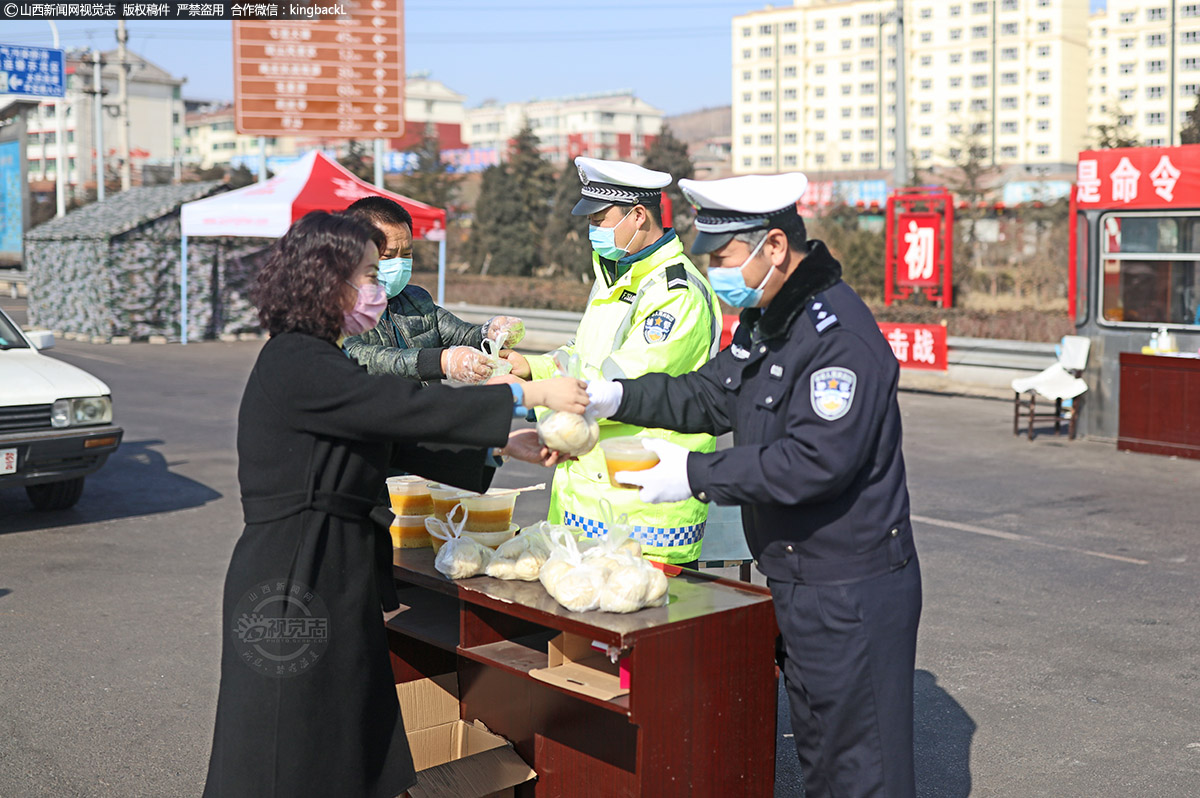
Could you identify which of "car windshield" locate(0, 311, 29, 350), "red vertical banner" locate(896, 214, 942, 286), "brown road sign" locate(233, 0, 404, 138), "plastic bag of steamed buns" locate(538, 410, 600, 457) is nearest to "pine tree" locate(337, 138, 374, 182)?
"brown road sign" locate(233, 0, 404, 138)

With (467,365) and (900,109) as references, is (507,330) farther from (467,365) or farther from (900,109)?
(900,109)

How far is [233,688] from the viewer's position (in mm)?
2912

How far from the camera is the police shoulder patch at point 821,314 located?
296 cm

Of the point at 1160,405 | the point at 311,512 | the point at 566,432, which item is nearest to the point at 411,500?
the point at 566,432

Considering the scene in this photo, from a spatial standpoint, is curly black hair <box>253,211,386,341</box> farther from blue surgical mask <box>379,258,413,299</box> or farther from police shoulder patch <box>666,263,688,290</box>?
blue surgical mask <box>379,258,413,299</box>

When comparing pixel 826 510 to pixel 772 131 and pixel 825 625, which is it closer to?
pixel 825 625

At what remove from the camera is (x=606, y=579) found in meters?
3.09

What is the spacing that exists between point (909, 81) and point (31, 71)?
85818 mm

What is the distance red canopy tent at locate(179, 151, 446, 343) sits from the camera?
62.4 ft

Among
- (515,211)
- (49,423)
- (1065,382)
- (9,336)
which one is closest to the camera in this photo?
(49,423)

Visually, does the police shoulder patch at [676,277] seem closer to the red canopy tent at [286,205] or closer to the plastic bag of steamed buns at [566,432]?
the plastic bag of steamed buns at [566,432]

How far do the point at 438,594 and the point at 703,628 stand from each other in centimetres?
143

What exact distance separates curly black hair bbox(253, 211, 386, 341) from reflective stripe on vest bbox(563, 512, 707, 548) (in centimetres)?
126

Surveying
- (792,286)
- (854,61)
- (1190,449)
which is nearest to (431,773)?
(792,286)
